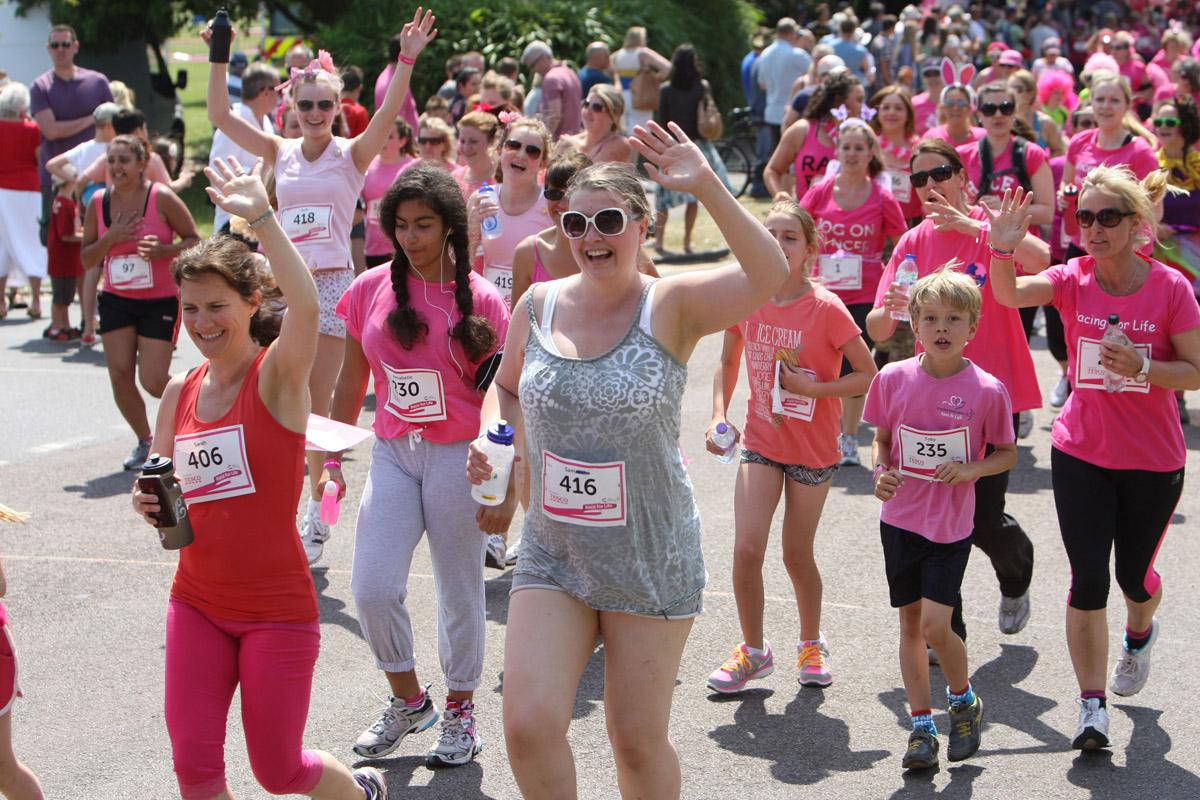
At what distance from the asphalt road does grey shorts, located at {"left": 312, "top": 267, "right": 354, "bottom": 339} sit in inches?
42.2

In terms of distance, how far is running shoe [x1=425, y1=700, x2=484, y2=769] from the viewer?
501 cm

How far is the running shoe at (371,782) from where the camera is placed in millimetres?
4430

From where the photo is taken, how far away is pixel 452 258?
5.22 meters

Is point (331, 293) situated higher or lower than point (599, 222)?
lower

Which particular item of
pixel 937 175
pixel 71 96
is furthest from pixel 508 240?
pixel 71 96

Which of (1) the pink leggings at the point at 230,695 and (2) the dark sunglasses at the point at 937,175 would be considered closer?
(1) the pink leggings at the point at 230,695

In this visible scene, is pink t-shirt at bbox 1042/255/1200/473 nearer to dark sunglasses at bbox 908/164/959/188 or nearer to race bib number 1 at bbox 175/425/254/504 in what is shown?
dark sunglasses at bbox 908/164/959/188

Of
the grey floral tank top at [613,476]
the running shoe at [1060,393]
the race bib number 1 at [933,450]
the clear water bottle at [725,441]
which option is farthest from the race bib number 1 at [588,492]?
the running shoe at [1060,393]

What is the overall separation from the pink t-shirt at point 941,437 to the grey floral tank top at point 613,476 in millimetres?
1404

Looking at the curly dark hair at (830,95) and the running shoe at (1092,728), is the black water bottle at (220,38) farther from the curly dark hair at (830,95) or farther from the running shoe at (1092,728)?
the curly dark hair at (830,95)

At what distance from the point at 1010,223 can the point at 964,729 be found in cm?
177

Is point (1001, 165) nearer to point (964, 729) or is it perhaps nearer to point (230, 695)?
point (964, 729)

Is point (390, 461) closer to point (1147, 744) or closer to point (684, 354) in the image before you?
point (684, 354)

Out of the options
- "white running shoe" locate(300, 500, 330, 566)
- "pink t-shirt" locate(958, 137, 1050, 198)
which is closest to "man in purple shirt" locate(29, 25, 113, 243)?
"white running shoe" locate(300, 500, 330, 566)
